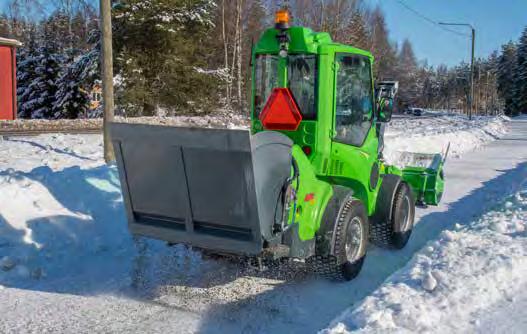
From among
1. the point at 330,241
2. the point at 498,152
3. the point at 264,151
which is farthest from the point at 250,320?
the point at 498,152

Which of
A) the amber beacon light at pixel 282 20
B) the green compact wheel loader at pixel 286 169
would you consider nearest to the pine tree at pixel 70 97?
the green compact wheel loader at pixel 286 169

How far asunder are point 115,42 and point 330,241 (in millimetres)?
28716

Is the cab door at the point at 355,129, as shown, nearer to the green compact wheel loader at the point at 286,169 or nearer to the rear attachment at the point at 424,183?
the green compact wheel loader at the point at 286,169

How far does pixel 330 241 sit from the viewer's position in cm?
513

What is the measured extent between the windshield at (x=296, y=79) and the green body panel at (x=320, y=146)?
6 centimetres

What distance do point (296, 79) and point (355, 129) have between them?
95 centimetres

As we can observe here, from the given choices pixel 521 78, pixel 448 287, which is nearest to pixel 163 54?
pixel 448 287

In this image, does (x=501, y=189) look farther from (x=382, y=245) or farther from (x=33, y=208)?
(x=33, y=208)

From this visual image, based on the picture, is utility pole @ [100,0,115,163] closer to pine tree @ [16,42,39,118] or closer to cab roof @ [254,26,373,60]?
cab roof @ [254,26,373,60]

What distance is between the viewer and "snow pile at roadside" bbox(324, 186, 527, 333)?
3613 mm

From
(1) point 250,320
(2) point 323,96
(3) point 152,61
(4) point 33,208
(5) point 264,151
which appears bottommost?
(1) point 250,320

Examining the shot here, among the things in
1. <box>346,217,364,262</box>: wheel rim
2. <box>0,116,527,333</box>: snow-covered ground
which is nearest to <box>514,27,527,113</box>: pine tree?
<box>0,116,527,333</box>: snow-covered ground

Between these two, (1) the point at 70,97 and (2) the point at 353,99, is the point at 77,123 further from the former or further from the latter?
(2) the point at 353,99

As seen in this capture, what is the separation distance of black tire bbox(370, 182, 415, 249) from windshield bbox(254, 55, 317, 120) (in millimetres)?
1914
